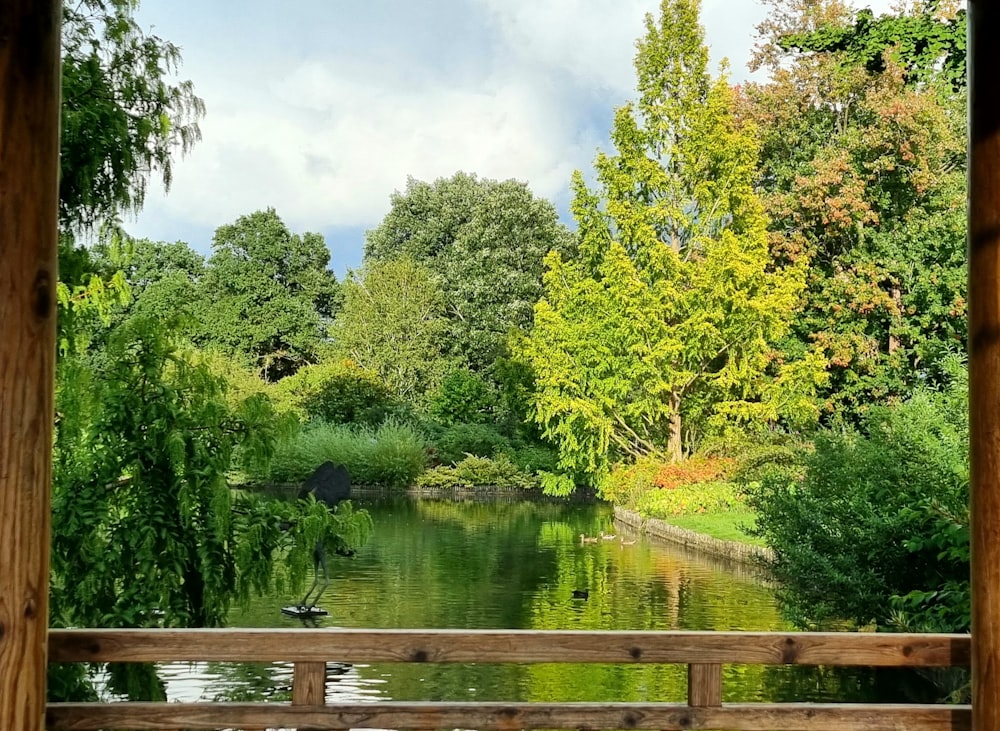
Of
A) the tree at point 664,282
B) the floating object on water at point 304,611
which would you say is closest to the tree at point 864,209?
the tree at point 664,282

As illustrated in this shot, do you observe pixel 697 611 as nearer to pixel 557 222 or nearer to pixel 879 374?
pixel 879 374

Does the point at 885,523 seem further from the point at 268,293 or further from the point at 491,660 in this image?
the point at 268,293

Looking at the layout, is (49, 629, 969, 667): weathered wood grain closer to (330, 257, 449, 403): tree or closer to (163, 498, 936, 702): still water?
(163, 498, 936, 702): still water

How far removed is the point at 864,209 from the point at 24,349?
637 inches

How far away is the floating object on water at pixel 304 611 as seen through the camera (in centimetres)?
862

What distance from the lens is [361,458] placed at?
65.5 ft

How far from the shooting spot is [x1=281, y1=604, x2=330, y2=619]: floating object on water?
8625mm

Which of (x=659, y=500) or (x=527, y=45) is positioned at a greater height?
(x=527, y=45)

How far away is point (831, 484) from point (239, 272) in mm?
22843

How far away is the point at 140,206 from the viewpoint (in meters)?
4.74

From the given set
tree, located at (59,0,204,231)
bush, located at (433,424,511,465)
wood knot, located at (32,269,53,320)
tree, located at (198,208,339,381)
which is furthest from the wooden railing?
tree, located at (198,208,339,381)

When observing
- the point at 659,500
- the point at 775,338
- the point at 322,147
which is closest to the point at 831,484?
the point at 659,500

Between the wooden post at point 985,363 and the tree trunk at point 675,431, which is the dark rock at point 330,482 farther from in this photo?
the tree trunk at point 675,431

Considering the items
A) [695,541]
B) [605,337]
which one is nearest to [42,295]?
[695,541]
